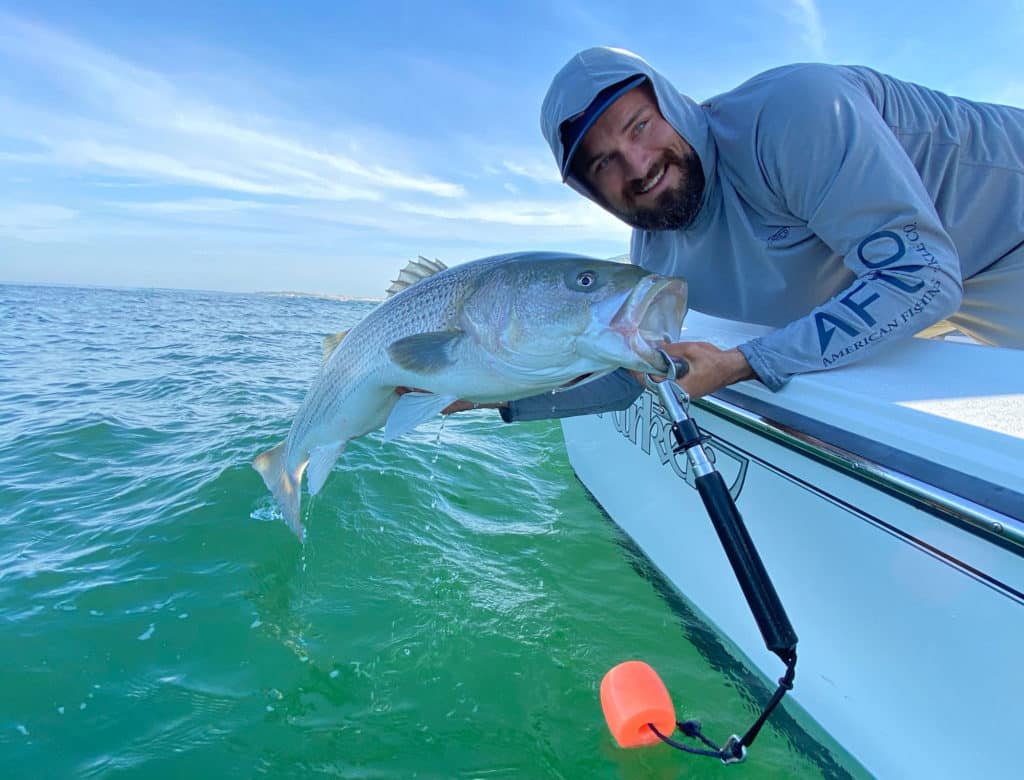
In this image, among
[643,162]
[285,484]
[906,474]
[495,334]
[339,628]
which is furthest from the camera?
[285,484]

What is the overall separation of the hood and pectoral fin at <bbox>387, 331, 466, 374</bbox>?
1.19 meters

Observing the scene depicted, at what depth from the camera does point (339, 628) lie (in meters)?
2.77

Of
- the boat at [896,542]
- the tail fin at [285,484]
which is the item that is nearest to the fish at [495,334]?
the boat at [896,542]

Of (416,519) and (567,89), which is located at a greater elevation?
(567,89)

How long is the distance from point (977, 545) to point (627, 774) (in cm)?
136

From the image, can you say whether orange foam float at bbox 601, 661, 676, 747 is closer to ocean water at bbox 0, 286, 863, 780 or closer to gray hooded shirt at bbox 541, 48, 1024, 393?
ocean water at bbox 0, 286, 863, 780

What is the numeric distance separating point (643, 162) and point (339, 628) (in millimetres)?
2556

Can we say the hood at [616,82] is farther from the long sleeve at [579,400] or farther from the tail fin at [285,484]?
the tail fin at [285,484]

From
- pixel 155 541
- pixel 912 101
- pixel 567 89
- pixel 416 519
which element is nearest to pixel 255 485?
pixel 155 541

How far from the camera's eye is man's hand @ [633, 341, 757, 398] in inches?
75.0

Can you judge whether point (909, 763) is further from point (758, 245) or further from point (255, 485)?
point (255, 485)

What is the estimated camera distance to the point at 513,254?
6.71ft

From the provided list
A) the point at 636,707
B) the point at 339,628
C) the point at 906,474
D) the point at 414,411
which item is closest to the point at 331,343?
the point at 414,411

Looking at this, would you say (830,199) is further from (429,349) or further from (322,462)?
(322,462)
